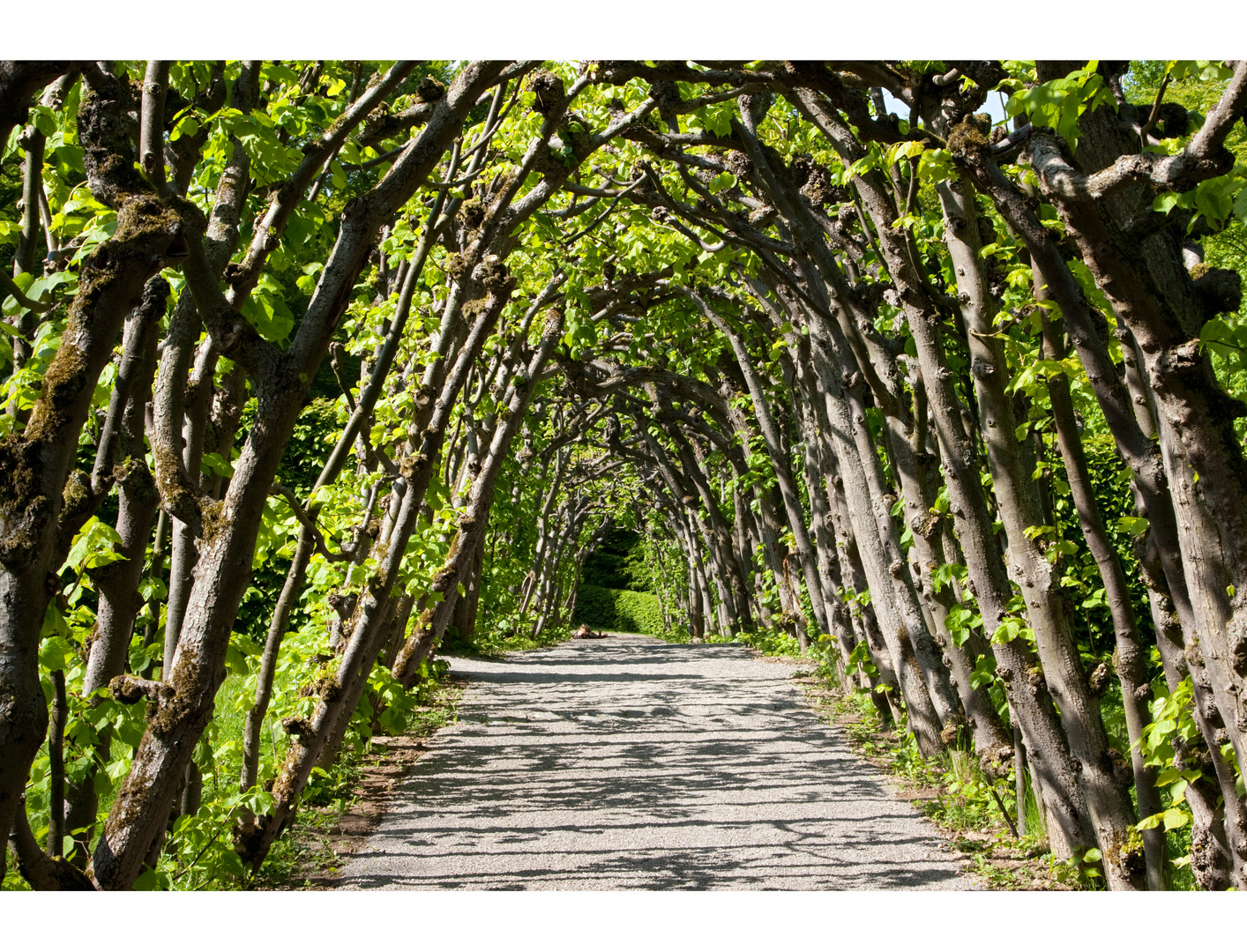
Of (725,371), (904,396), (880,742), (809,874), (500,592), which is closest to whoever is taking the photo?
(809,874)

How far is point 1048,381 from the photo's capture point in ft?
11.5

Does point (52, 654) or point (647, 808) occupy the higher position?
point (52, 654)

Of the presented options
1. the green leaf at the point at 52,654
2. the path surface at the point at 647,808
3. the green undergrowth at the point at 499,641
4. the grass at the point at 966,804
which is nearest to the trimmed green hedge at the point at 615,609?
the green undergrowth at the point at 499,641

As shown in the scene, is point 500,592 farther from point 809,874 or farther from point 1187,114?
point 1187,114

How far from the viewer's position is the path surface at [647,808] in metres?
4.40

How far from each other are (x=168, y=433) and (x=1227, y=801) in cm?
327

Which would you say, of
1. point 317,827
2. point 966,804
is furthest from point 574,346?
point 966,804

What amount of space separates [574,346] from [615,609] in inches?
1613

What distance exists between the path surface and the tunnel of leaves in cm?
60

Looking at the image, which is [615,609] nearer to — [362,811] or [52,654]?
[362,811]

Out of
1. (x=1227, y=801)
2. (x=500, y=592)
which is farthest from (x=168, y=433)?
(x=500, y=592)

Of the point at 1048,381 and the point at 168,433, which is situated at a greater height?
the point at 1048,381

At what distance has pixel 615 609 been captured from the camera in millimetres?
47594

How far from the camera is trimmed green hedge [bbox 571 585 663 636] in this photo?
45.7 m
